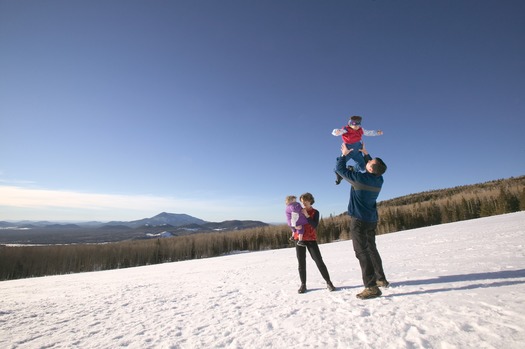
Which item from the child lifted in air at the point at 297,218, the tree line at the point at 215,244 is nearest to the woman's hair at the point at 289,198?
the child lifted in air at the point at 297,218

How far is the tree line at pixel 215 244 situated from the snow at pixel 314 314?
13.9 metres

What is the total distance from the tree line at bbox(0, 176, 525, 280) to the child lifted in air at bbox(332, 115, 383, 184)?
14920mm

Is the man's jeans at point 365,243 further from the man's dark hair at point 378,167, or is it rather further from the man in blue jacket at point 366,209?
the man's dark hair at point 378,167

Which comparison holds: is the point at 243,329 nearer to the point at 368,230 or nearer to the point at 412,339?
the point at 412,339

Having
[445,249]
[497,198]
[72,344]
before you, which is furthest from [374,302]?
[497,198]

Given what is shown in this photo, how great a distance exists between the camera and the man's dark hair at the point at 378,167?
347cm

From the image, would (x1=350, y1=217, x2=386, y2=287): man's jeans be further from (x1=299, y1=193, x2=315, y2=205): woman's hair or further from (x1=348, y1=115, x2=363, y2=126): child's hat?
(x1=348, y1=115, x2=363, y2=126): child's hat

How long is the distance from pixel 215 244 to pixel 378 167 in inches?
848

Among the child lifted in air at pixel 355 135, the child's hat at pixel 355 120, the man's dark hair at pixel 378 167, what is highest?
the child's hat at pixel 355 120

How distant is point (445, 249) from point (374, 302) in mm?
4008

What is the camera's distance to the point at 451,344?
192cm

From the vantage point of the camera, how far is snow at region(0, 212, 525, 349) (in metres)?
2.18

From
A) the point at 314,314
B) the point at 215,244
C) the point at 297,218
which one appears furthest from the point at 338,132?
the point at 215,244

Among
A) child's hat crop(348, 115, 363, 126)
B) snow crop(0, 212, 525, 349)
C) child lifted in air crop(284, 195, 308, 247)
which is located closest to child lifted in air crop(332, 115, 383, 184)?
child's hat crop(348, 115, 363, 126)
